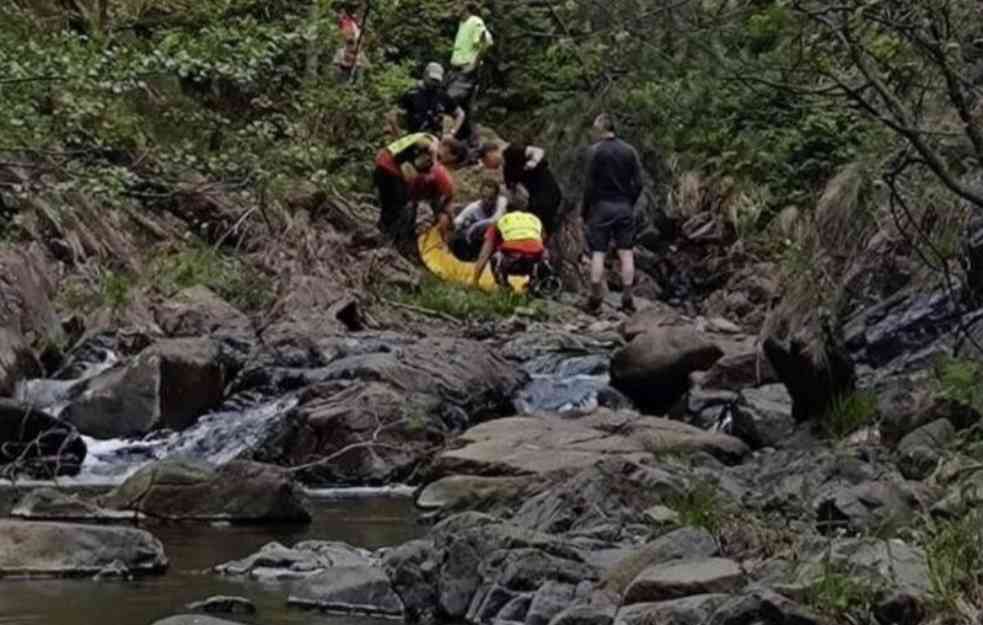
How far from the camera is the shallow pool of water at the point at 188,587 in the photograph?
289 inches

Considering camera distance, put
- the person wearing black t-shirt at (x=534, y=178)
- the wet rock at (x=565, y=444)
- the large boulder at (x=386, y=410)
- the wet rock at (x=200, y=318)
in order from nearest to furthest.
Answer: the wet rock at (x=565, y=444), the large boulder at (x=386, y=410), the wet rock at (x=200, y=318), the person wearing black t-shirt at (x=534, y=178)

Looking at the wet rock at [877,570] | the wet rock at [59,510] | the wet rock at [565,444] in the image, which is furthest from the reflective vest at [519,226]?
the wet rock at [877,570]

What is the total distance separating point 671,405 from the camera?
14234 millimetres

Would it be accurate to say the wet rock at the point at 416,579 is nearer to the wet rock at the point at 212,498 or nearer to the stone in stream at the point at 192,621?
the stone in stream at the point at 192,621

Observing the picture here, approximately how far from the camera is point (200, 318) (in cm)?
1636

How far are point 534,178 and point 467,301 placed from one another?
211cm

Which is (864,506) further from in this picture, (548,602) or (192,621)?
(192,621)

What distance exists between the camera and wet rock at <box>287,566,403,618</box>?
7.66 meters

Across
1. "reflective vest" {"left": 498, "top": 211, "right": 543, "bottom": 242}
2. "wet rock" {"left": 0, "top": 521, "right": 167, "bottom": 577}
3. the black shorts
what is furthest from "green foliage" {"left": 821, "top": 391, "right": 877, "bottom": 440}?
"reflective vest" {"left": 498, "top": 211, "right": 543, "bottom": 242}

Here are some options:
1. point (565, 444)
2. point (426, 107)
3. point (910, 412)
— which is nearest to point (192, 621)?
point (565, 444)

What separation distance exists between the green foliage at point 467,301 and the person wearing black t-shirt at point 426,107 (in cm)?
322

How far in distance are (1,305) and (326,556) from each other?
6783 millimetres

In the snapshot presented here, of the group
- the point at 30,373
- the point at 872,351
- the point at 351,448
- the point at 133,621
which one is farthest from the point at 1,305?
the point at 133,621

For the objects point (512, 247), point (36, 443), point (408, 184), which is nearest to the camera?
point (36, 443)
